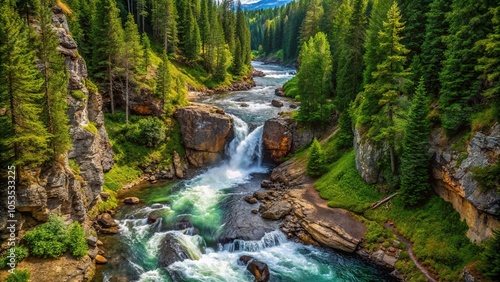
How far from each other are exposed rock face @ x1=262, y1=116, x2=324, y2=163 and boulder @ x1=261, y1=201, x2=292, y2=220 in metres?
14.2

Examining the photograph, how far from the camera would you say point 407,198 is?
26656 millimetres

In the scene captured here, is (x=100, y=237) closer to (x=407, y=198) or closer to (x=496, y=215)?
(x=407, y=198)

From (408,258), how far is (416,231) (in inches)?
97.1

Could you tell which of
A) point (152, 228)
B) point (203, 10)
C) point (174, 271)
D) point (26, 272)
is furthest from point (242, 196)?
point (203, 10)

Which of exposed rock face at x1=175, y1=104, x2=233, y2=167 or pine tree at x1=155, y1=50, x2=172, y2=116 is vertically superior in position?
pine tree at x1=155, y1=50, x2=172, y2=116

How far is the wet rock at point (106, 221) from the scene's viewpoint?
2845cm

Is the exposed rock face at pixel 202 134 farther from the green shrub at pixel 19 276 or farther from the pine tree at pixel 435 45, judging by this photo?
the pine tree at pixel 435 45

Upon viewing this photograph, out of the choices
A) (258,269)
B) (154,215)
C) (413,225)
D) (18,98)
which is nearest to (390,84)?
(413,225)

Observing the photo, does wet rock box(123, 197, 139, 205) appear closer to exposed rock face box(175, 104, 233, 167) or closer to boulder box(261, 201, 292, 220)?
exposed rock face box(175, 104, 233, 167)

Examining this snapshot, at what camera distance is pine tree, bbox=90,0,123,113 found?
39.7 m

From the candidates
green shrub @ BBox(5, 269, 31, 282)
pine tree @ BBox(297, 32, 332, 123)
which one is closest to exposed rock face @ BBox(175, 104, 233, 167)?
pine tree @ BBox(297, 32, 332, 123)

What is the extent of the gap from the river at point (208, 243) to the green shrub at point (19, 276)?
4.65 metres

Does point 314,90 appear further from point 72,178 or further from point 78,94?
point 72,178

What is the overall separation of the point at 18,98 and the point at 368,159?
29461mm
